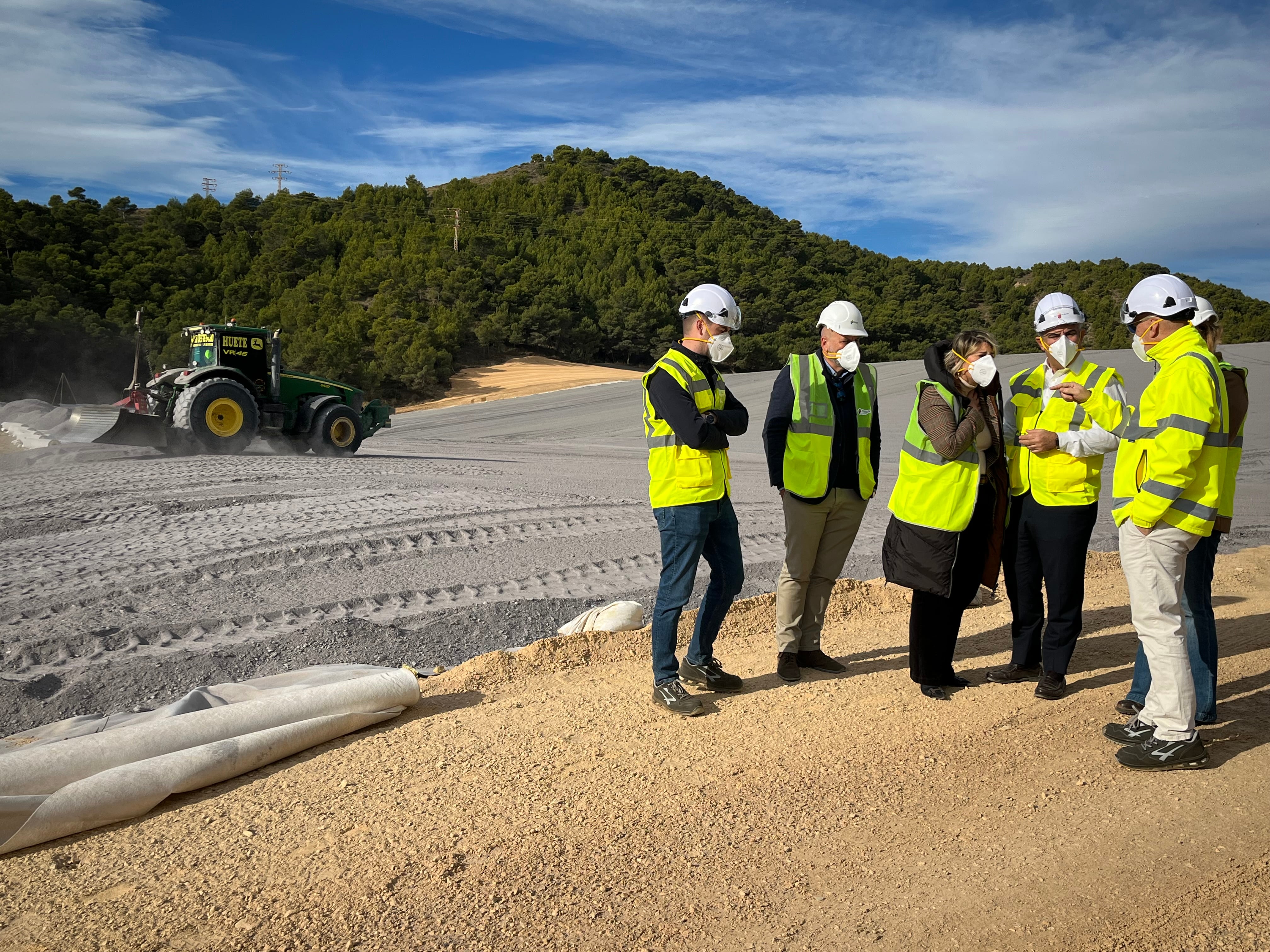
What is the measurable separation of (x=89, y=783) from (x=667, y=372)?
2525mm

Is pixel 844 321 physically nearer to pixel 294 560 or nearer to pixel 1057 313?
pixel 1057 313

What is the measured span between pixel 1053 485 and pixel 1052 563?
1.16 feet

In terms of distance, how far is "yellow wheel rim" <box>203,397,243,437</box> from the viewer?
1369 centimetres

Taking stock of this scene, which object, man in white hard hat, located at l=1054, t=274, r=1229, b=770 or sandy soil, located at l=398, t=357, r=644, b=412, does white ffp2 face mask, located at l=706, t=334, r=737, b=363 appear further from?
sandy soil, located at l=398, t=357, r=644, b=412

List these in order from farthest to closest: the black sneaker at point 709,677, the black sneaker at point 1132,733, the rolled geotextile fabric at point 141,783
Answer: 1. the black sneaker at point 709,677
2. the black sneaker at point 1132,733
3. the rolled geotextile fabric at point 141,783

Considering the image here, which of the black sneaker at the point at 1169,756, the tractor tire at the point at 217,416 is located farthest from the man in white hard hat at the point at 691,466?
the tractor tire at the point at 217,416

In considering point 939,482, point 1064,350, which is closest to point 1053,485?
point 939,482

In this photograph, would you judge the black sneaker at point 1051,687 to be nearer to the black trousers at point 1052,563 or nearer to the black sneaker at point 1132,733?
the black trousers at point 1052,563

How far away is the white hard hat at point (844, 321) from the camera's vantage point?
4.18 meters

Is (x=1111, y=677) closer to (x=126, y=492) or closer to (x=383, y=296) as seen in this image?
(x=126, y=492)

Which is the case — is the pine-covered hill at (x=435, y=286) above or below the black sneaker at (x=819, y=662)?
above

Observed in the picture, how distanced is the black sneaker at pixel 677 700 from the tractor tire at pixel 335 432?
475 inches

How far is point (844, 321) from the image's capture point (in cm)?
418

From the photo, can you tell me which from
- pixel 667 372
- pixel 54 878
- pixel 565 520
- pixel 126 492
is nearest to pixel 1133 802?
pixel 667 372
